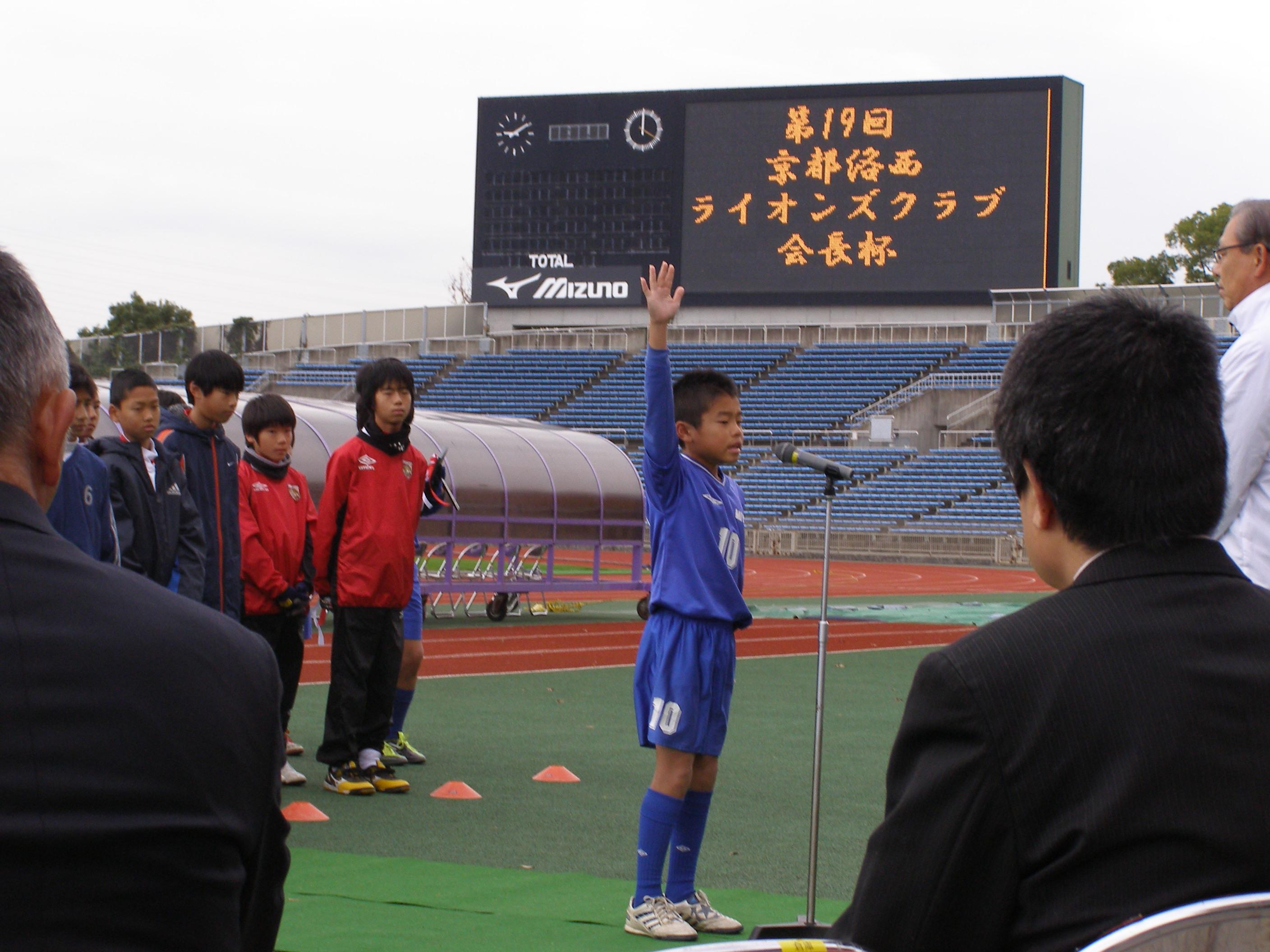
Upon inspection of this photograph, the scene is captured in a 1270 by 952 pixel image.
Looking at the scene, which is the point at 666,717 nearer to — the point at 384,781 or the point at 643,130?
the point at 384,781

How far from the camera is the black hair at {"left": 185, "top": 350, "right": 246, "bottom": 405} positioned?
20.8 feet

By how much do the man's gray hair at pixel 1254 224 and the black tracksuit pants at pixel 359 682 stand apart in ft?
14.2

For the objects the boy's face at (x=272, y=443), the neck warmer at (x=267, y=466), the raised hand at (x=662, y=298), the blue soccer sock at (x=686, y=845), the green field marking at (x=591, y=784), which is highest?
the raised hand at (x=662, y=298)

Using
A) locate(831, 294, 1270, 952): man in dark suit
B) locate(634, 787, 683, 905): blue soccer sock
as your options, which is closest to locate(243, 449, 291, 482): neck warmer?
locate(634, 787, 683, 905): blue soccer sock

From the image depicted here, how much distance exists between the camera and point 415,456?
724 cm

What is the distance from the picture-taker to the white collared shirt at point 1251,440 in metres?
3.79

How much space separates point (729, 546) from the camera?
4.75m

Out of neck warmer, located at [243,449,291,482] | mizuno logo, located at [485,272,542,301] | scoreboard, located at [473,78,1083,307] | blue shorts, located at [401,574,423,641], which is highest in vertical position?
scoreboard, located at [473,78,1083,307]

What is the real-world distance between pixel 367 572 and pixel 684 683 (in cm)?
277

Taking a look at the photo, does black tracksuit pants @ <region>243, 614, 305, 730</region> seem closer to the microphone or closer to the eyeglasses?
the microphone

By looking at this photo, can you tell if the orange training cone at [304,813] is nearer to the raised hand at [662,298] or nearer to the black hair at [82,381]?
the black hair at [82,381]

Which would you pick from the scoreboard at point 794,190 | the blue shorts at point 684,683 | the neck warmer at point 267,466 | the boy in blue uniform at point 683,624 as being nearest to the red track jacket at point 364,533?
the neck warmer at point 267,466

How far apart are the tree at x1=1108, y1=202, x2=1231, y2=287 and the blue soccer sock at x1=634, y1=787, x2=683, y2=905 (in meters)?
58.2

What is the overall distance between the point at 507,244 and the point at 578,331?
622 centimetres
